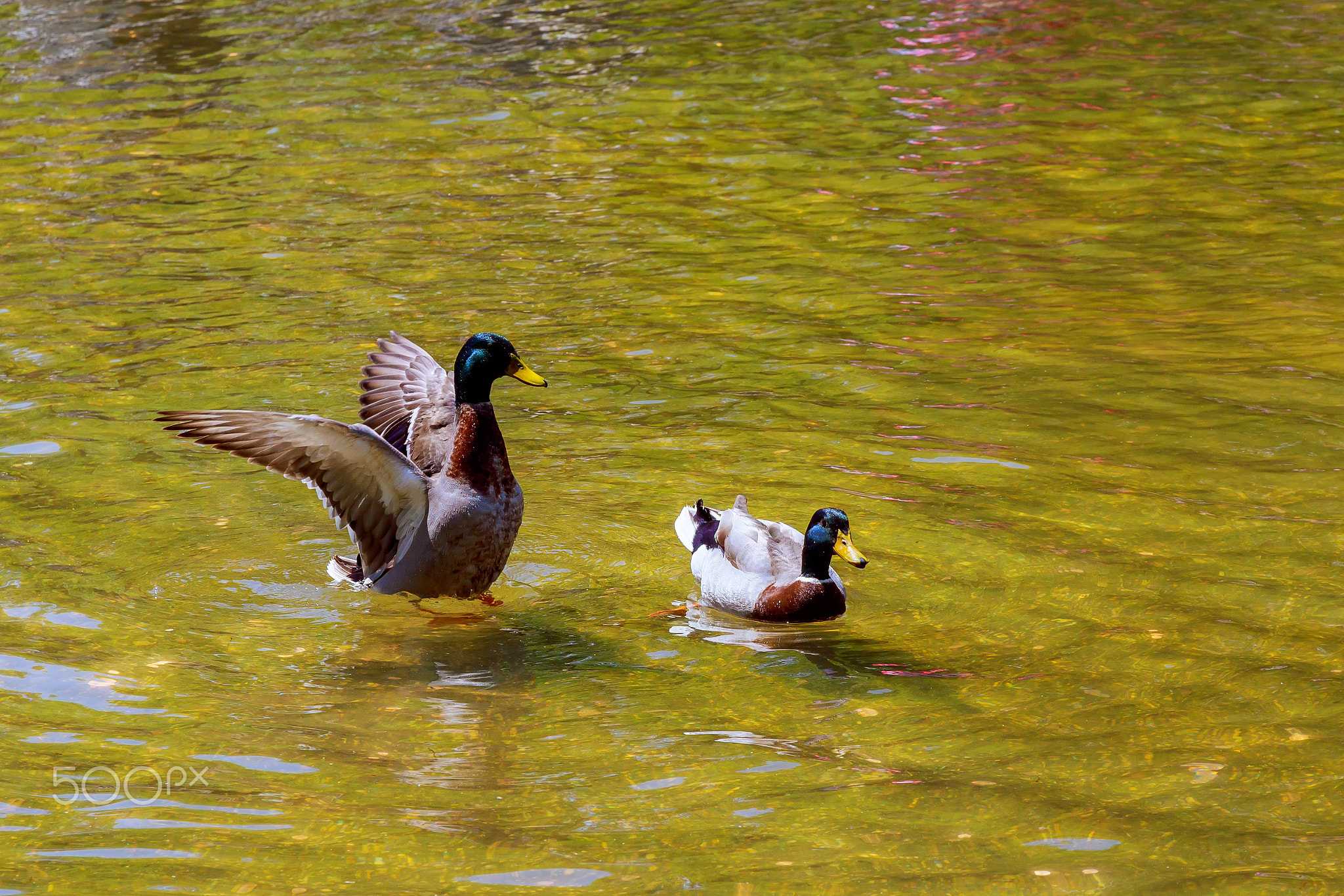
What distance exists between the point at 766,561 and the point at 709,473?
1.53m

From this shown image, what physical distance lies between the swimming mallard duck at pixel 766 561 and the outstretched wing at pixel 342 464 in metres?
1.40

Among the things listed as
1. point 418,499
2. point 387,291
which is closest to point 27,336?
point 387,291

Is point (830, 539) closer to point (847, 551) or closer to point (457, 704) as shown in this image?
point (847, 551)

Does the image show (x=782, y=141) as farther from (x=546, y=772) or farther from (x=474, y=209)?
(x=546, y=772)

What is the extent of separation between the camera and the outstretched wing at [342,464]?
22.1 feet

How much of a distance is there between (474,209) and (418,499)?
723 centimetres

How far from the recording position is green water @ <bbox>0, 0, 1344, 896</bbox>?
546cm

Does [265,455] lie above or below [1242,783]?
above

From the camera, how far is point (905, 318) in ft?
37.6

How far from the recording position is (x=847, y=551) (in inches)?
279

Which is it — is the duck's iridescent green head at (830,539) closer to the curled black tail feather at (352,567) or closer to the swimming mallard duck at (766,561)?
the swimming mallard duck at (766,561)

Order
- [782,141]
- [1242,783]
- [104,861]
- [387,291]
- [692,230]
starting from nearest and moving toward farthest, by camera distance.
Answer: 1. [104,861]
2. [1242,783]
3. [387,291]
4. [692,230]
5. [782,141]

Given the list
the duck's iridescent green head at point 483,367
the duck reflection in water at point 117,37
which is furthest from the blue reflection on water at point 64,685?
the duck reflection in water at point 117,37

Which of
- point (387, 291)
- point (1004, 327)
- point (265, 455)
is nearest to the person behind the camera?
point (265, 455)
